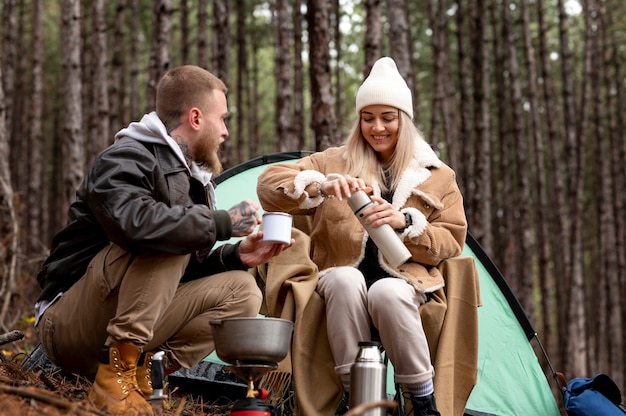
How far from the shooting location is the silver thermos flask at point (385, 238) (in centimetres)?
365

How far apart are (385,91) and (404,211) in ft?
2.19

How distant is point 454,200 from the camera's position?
4.17 meters

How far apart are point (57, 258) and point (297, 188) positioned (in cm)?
118

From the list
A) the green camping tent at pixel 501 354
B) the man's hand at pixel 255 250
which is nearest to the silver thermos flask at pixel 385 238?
the man's hand at pixel 255 250

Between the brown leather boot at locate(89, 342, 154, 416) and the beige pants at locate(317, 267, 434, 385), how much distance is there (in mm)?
993

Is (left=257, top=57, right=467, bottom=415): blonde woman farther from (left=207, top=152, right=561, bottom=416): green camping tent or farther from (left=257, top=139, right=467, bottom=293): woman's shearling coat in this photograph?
(left=207, top=152, right=561, bottom=416): green camping tent

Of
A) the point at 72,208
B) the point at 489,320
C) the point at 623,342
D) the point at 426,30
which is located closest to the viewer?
the point at 72,208

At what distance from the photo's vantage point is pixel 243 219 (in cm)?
341

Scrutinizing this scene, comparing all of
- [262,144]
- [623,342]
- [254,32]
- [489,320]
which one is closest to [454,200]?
[489,320]

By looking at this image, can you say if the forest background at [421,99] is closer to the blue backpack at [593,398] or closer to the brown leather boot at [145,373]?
the blue backpack at [593,398]

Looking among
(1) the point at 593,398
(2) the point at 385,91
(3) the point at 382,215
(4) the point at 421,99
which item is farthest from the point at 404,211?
(4) the point at 421,99

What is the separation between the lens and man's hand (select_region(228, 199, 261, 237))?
3396 millimetres

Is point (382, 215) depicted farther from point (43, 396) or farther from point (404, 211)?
point (43, 396)

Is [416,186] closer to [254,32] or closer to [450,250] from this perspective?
[450,250]
